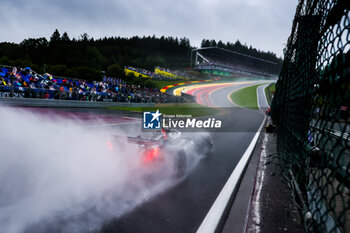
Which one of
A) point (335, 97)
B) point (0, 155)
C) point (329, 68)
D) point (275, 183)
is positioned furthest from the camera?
point (0, 155)

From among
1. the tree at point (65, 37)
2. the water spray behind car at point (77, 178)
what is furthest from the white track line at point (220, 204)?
the tree at point (65, 37)

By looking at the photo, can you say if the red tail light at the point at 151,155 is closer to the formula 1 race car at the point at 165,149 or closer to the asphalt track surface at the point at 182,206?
the formula 1 race car at the point at 165,149

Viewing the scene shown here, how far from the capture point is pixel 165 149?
12.5 ft

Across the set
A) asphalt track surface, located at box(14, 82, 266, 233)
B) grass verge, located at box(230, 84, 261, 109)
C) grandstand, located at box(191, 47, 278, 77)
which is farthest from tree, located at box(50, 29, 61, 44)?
asphalt track surface, located at box(14, 82, 266, 233)

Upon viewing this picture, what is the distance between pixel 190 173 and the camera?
170 inches

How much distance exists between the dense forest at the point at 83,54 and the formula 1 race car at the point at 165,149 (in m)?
17.4

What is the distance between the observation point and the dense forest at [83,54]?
35062 millimetres

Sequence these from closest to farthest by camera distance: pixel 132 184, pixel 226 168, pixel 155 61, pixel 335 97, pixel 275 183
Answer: pixel 335 97 → pixel 275 183 → pixel 132 184 → pixel 226 168 → pixel 155 61

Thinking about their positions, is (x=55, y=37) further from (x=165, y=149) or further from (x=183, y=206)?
(x=183, y=206)

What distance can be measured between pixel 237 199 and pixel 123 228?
55.5 inches

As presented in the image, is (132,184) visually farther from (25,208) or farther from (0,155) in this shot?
(0,155)


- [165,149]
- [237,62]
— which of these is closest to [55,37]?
[237,62]

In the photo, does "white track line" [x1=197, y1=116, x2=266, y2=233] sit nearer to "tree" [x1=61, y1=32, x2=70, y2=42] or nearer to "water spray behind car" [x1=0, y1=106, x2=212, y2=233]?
"water spray behind car" [x1=0, y1=106, x2=212, y2=233]

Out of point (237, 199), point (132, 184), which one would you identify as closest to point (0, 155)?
point (132, 184)
